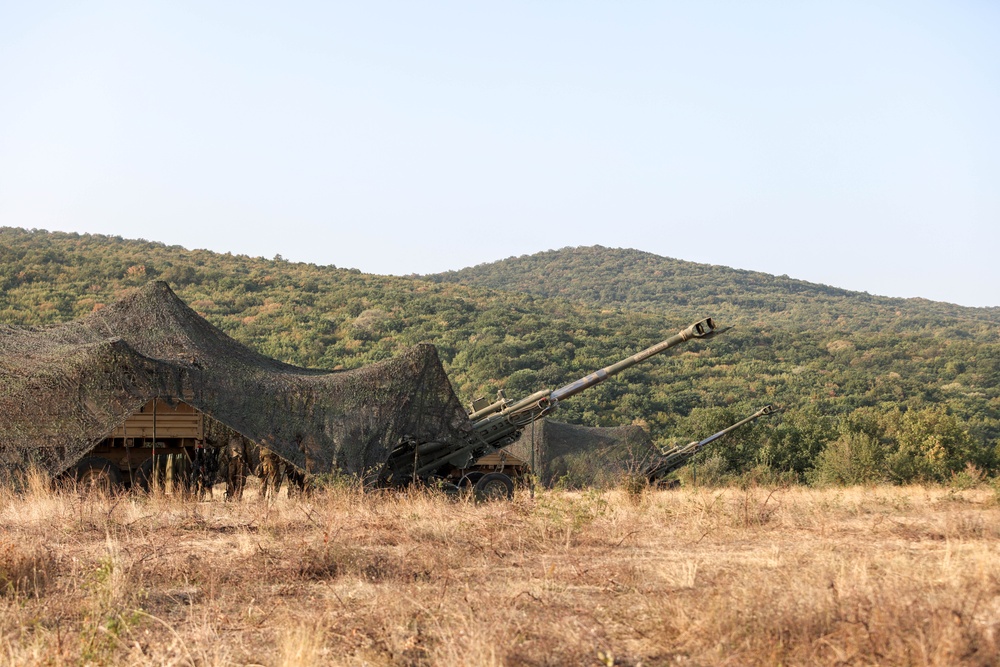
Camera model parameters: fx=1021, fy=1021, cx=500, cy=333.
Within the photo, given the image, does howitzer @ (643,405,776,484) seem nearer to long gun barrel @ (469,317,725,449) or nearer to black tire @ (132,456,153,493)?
long gun barrel @ (469,317,725,449)

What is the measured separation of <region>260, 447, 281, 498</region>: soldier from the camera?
1432 centimetres

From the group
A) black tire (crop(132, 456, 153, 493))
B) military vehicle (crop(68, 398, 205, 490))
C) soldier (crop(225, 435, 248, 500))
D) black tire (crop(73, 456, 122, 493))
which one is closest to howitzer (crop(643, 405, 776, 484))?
soldier (crop(225, 435, 248, 500))

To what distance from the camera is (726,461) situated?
26984mm

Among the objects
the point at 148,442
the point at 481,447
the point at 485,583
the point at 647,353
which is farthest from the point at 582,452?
the point at 485,583

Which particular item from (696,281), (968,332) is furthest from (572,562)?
(696,281)

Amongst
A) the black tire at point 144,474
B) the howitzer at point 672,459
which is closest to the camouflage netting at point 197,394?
the black tire at point 144,474

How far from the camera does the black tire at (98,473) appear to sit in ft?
45.5

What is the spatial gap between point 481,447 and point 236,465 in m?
3.79

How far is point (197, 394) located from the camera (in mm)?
13781

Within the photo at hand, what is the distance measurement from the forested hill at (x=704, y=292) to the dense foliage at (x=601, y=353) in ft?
123

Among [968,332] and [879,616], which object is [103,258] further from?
[968,332]

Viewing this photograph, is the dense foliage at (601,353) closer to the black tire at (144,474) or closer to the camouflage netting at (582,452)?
the camouflage netting at (582,452)

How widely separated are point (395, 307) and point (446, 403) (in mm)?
41178

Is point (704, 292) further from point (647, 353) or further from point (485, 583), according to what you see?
point (485, 583)
